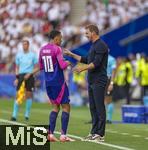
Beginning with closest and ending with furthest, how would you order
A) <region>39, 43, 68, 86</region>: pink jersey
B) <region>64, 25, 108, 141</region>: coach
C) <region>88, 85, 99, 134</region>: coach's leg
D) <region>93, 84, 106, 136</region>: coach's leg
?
<region>39, 43, 68, 86</region>: pink jersey < <region>64, 25, 108, 141</region>: coach < <region>93, 84, 106, 136</region>: coach's leg < <region>88, 85, 99, 134</region>: coach's leg

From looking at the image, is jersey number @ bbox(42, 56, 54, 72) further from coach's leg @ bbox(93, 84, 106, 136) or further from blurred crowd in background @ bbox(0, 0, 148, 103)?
blurred crowd in background @ bbox(0, 0, 148, 103)

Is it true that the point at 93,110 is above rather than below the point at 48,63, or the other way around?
below

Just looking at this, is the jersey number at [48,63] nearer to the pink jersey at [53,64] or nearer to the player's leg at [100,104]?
the pink jersey at [53,64]

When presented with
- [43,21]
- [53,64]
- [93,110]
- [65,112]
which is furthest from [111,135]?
[43,21]

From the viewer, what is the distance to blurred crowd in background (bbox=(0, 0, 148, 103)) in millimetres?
32094

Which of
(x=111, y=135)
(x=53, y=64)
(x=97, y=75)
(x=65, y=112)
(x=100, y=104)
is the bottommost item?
(x=111, y=135)

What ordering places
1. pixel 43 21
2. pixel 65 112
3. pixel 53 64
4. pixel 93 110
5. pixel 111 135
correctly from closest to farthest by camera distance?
pixel 53 64, pixel 65 112, pixel 93 110, pixel 111 135, pixel 43 21

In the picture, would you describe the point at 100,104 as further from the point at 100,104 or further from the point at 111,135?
the point at 111,135

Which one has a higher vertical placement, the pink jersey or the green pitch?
the pink jersey

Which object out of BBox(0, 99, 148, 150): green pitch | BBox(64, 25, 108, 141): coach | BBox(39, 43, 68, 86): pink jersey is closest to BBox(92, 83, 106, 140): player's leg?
BBox(64, 25, 108, 141): coach

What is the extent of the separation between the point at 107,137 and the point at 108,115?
205 inches

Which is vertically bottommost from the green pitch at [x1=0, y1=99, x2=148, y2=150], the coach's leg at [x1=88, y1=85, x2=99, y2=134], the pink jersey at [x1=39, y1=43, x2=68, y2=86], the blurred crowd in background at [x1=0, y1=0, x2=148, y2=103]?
the green pitch at [x1=0, y1=99, x2=148, y2=150]

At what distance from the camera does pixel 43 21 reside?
109 ft

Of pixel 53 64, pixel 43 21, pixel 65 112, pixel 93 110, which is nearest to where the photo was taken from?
pixel 53 64
